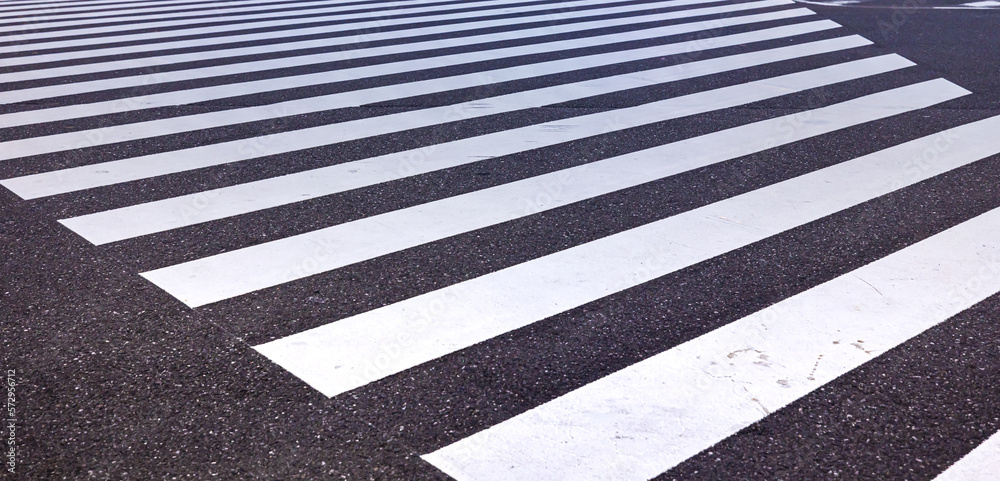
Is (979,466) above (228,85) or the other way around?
above

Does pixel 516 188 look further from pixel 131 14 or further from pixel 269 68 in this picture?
pixel 131 14

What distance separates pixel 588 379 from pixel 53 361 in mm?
1770

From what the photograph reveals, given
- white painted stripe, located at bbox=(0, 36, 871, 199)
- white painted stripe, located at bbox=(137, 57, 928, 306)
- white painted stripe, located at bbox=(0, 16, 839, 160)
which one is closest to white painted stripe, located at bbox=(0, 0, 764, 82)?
white painted stripe, located at bbox=(0, 16, 839, 160)

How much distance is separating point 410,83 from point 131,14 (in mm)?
5878

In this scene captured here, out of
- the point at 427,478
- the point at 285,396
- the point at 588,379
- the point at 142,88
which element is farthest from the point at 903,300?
the point at 142,88

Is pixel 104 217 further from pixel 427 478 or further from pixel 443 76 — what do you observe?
pixel 443 76

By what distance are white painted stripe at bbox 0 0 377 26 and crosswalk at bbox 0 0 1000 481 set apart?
109cm

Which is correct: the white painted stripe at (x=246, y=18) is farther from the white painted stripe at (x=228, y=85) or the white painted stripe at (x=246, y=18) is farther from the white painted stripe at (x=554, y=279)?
the white painted stripe at (x=554, y=279)

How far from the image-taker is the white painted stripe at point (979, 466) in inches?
89.5

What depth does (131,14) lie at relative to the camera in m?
11.3

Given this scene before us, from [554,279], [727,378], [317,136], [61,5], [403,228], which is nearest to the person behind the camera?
[727,378]

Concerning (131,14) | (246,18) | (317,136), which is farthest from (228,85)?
(131,14)

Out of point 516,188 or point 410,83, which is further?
point 410,83

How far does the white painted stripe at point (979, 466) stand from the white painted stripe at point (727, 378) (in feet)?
0.08
